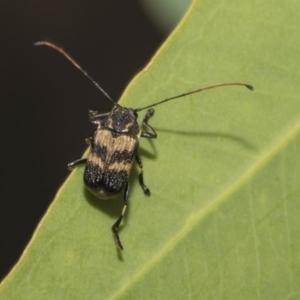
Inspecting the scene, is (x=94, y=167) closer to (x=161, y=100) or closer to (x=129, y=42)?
(x=161, y=100)

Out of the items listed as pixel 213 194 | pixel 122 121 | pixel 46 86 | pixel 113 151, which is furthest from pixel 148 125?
pixel 46 86

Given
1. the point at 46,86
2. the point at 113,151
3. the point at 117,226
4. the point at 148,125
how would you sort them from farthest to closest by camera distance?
1. the point at 46,86
2. the point at 113,151
3. the point at 148,125
4. the point at 117,226

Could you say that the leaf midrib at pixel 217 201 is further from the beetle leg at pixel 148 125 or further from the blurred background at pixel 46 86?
the blurred background at pixel 46 86

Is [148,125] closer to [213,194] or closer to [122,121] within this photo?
[122,121]

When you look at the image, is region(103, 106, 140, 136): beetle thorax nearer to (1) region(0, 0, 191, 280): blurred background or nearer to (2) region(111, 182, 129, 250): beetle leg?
(2) region(111, 182, 129, 250): beetle leg

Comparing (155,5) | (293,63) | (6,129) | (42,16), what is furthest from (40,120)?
(293,63)

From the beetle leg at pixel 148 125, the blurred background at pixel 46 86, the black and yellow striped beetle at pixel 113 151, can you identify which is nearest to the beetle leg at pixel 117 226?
the black and yellow striped beetle at pixel 113 151
